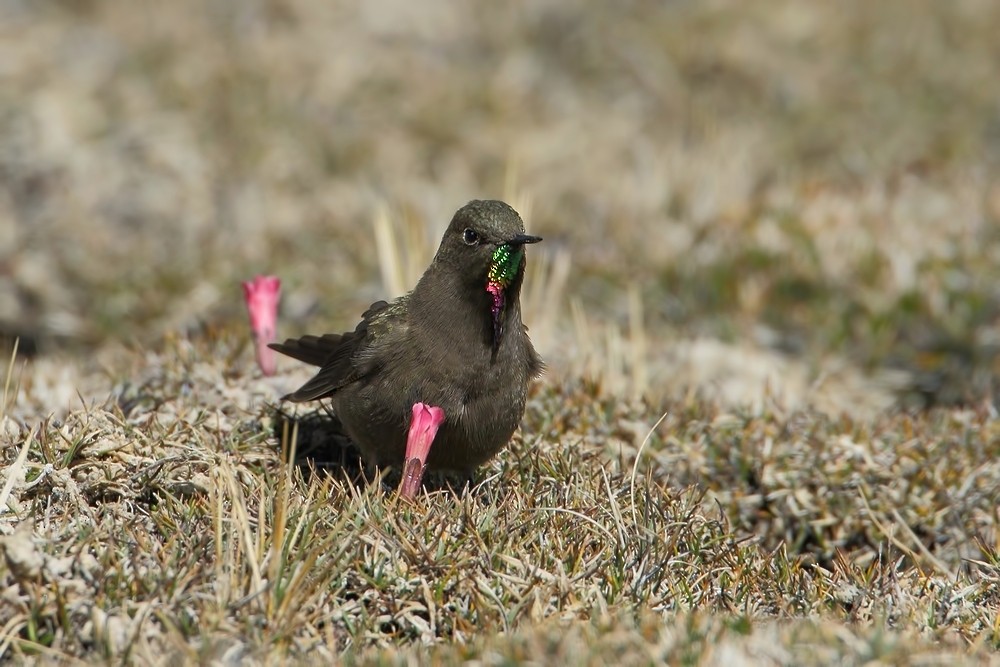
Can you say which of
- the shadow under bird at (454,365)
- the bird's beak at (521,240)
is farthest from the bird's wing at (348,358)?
the bird's beak at (521,240)

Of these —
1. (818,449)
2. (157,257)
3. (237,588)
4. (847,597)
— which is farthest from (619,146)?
(237,588)

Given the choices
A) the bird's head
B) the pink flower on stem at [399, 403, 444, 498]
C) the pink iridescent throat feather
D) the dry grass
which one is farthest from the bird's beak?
the dry grass

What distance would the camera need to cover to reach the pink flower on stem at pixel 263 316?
5.27 m

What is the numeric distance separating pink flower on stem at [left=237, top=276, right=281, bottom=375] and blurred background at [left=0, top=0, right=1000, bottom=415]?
342mm

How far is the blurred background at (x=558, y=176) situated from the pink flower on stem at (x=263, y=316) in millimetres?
342

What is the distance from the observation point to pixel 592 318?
7.68 meters

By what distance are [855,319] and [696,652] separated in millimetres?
4819

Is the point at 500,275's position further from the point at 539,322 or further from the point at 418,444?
the point at 539,322

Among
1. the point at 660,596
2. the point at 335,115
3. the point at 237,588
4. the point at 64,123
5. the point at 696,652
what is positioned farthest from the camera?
the point at 335,115

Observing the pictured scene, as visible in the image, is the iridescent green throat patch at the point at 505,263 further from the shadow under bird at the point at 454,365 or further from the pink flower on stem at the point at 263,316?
the pink flower on stem at the point at 263,316

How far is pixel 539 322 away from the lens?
256 inches

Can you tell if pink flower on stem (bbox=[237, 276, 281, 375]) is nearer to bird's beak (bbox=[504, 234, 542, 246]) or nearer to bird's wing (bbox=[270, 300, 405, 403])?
bird's wing (bbox=[270, 300, 405, 403])

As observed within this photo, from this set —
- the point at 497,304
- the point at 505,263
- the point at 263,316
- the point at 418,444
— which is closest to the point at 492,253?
the point at 505,263

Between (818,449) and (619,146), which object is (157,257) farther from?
(818,449)
